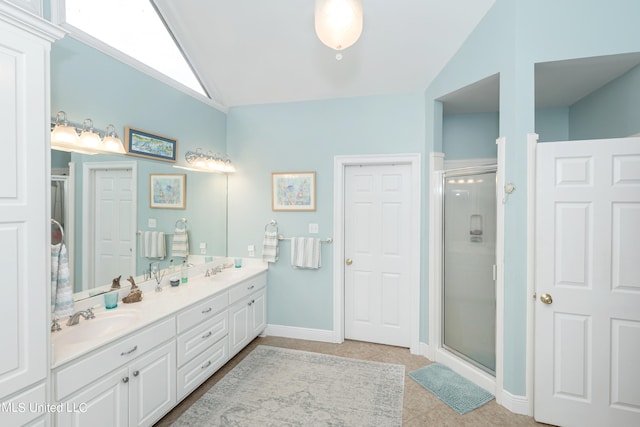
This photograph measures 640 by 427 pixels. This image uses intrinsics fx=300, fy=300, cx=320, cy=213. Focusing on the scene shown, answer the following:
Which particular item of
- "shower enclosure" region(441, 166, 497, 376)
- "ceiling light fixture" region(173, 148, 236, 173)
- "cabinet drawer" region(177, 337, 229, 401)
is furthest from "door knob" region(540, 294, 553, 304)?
"ceiling light fixture" region(173, 148, 236, 173)

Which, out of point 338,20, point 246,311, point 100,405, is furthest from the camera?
point 246,311

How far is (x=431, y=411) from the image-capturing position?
2242 mm

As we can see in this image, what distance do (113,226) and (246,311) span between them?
146 centimetres

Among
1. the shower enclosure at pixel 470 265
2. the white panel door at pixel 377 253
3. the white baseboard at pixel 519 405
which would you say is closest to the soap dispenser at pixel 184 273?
the white panel door at pixel 377 253

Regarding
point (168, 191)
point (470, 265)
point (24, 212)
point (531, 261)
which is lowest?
point (470, 265)

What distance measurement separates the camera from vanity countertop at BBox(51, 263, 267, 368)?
1.54m

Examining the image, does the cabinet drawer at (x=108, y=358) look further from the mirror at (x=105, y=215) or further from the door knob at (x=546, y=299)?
the door knob at (x=546, y=299)

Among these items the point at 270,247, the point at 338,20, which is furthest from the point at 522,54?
the point at 270,247

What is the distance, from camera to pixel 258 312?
3.31m

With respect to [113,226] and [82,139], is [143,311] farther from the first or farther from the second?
[82,139]

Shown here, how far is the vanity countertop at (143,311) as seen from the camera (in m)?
1.54

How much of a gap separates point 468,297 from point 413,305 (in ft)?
1.85

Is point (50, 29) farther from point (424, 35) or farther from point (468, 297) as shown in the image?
point (468, 297)

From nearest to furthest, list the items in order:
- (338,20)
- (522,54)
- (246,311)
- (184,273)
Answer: (338,20), (522,54), (184,273), (246,311)
